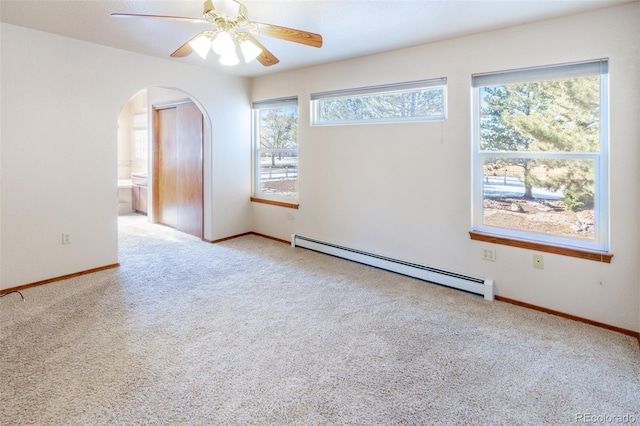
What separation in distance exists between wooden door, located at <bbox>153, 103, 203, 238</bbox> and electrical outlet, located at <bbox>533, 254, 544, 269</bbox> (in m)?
4.21

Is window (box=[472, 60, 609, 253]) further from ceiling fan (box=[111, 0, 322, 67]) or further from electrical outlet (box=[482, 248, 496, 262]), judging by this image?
ceiling fan (box=[111, 0, 322, 67])

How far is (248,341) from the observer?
2525mm

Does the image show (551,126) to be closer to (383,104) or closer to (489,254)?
(489,254)

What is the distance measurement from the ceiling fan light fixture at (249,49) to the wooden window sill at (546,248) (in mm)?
2430

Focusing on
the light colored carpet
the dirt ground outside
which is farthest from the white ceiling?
the light colored carpet

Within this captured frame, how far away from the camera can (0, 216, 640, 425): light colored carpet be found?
6.09 feet

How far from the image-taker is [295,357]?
2.34m

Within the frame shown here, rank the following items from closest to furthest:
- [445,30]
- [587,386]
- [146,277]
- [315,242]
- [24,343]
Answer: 1. [587,386]
2. [24,343]
3. [445,30]
4. [146,277]
5. [315,242]

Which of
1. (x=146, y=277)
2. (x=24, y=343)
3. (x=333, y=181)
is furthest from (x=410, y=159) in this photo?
(x=24, y=343)

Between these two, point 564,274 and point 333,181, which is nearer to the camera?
point 564,274

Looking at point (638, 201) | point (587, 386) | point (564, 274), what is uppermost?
point (638, 201)

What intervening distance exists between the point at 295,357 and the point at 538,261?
217 cm

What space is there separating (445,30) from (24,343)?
13.1ft

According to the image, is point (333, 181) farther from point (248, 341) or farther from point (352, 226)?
point (248, 341)
